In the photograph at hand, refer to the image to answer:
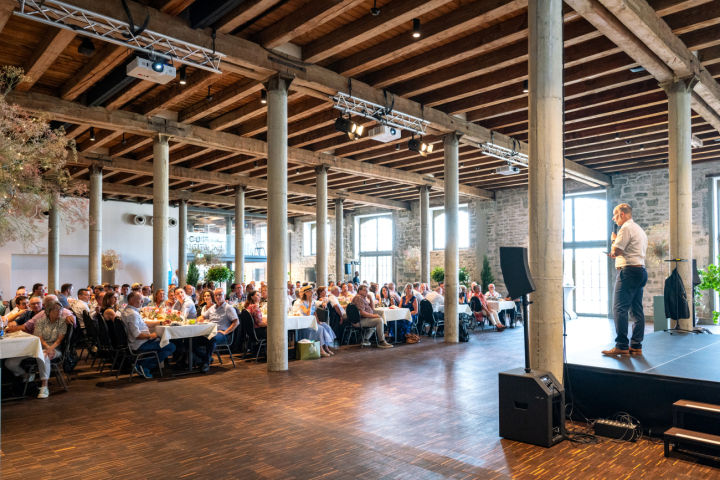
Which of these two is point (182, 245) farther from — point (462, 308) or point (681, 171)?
point (681, 171)

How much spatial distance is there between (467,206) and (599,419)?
15699 mm

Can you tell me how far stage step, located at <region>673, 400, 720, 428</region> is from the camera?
12.5 feet

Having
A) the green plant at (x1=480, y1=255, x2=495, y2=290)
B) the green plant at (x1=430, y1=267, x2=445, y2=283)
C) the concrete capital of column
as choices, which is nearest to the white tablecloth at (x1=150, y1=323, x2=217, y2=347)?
the concrete capital of column

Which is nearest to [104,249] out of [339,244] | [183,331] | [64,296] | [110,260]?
[110,260]

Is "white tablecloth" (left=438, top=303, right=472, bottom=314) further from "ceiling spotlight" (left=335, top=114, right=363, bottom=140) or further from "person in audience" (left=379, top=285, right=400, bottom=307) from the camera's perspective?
"ceiling spotlight" (left=335, top=114, right=363, bottom=140)

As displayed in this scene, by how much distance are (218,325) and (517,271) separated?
479cm

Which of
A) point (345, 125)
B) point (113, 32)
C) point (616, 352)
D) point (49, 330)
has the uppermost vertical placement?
point (113, 32)

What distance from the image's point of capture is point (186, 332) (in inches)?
274

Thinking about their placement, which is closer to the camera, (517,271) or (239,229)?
(517,271)

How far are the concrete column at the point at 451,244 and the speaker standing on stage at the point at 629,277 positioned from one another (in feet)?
16.3

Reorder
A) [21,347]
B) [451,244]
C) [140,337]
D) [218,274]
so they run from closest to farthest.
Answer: [21,347]
[140,337]
[451,244]
[218,274]

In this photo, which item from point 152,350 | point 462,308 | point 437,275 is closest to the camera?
point 152,350

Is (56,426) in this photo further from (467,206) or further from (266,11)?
(467,206)

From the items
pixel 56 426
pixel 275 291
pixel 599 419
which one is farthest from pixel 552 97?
pixel 56 426
